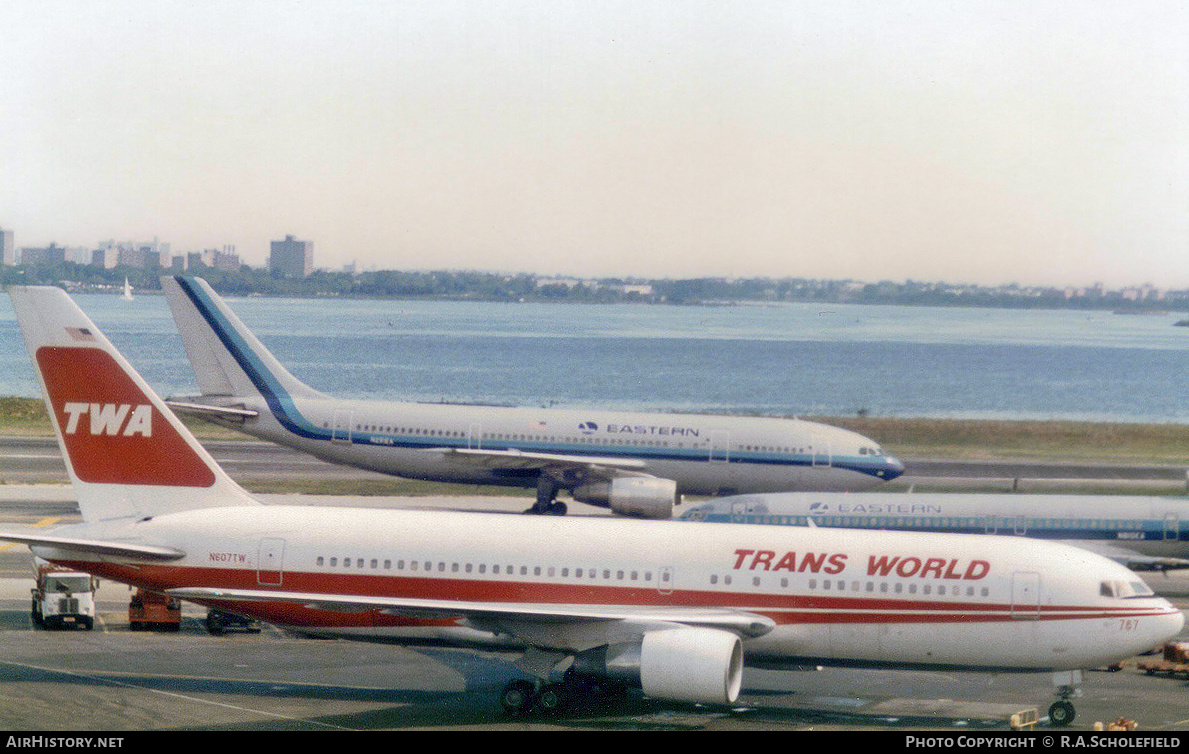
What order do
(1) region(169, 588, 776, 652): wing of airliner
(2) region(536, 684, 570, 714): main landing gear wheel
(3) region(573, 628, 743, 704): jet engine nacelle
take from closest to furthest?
(3) region(573, 628, 743, 704): jet engine nacelle < (1) region(169, 588, 776, 652): wing of airliner < (2) region(536, 684, 570, 714): main landing gear wheel

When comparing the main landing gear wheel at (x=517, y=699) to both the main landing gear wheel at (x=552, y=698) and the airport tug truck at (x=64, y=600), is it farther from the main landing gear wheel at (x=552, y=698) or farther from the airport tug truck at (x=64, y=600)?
the airport tug truck at (x=64, y=600)

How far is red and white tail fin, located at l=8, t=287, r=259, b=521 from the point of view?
1248 inches

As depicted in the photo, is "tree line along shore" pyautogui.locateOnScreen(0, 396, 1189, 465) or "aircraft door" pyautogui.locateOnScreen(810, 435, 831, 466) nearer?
"aircraft door" pyautogui.locateOnScreen(810, 435, 831, 466)

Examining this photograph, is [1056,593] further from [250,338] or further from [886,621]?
[250,338]

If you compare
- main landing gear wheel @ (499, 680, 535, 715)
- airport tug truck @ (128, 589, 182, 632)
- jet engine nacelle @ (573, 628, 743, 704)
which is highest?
jet engine nacelle @ (573, 628, 743, 704)

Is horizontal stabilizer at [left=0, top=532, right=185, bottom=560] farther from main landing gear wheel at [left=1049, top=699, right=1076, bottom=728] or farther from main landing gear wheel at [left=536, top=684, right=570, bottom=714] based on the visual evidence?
main landing gear wheel at [left=1049, top=699, right=1076, bottom=728]

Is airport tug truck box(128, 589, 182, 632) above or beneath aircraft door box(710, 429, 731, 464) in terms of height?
beneath

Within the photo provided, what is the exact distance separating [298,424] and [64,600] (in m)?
23.7

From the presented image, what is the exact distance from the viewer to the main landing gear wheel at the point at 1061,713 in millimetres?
27609

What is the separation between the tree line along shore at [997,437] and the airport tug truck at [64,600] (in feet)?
164

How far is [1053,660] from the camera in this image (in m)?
27.8

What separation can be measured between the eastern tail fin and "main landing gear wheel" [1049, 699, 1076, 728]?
40.9 metres

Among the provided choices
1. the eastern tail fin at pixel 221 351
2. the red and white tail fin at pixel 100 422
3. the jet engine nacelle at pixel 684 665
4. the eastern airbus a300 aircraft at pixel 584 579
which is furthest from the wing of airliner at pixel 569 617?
the eastern tail fin at pixel 221 351

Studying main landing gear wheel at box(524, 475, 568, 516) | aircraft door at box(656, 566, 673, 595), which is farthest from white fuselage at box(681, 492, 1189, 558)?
aircraft door at box(656, 566, 673, 595)
